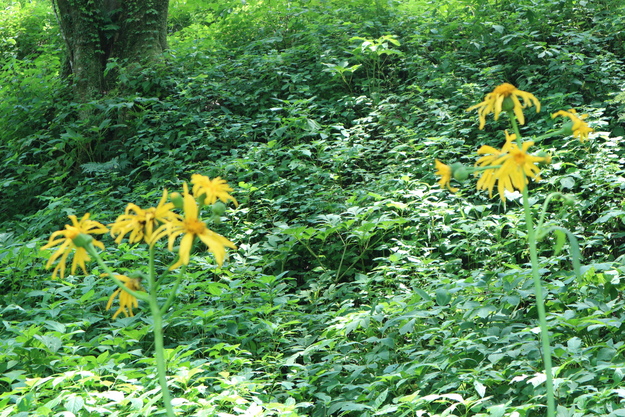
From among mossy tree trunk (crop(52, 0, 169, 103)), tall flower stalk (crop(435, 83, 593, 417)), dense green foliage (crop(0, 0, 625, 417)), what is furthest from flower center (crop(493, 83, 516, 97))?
mossy tree trunk (crop(52, 0, 169, 103))

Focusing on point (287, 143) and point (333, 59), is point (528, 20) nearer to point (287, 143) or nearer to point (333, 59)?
point (333, 59)

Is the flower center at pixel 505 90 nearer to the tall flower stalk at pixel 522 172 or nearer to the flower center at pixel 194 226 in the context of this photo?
the tall flower stalk at pixel 522 172

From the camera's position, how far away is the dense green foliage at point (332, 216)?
233 centimetres

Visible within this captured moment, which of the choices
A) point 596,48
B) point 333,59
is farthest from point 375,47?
point 596,48

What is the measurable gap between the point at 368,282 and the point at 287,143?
2359mm

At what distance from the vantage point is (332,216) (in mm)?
3627

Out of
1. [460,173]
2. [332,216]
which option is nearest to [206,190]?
[460,173]

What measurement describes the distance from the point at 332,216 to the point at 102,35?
437 centimetres

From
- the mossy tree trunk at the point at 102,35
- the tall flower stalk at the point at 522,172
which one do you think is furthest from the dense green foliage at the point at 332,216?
the tall flower stalk at the point at 522,172

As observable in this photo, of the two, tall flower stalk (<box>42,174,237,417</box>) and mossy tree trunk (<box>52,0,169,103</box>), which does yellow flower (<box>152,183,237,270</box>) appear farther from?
mossy tree trunk (<box>52,0,169,103</box>)

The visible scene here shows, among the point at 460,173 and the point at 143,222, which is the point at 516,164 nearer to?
the point at 460,173

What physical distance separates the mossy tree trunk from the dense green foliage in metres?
0.30

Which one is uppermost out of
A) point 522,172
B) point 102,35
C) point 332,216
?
point 102,35

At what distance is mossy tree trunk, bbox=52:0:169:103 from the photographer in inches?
247
